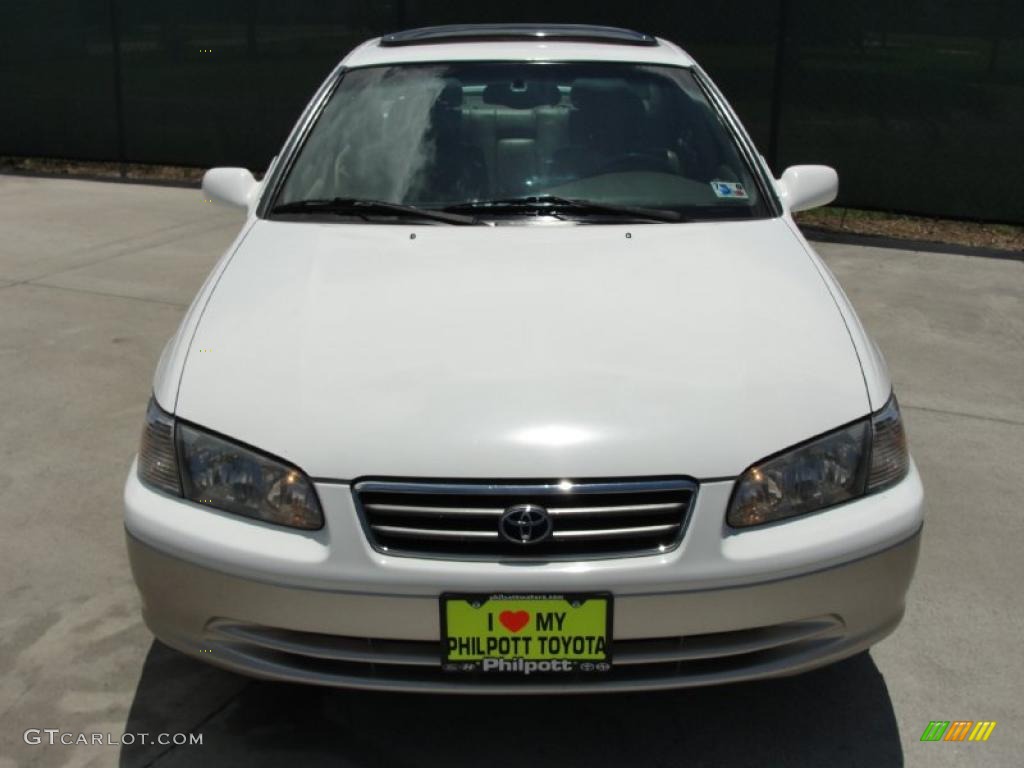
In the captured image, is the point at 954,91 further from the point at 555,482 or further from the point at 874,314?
the point at 555,482

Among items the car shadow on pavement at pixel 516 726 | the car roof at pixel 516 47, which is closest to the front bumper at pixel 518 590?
the car shadow on pavement at pixel 516 726

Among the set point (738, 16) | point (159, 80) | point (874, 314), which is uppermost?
point (738, 16)

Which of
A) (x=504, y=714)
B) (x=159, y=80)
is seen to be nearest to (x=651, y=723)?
(x=504, y=714)

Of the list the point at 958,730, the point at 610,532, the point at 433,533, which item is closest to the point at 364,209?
the point at 433,533

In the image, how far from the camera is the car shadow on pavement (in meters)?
2.70

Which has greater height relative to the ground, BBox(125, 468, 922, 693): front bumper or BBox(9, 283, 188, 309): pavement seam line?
BBox(125, 468, 922, 693): front bumper

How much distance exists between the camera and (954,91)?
822 cm

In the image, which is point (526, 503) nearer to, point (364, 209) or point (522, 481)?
point (522, 481)

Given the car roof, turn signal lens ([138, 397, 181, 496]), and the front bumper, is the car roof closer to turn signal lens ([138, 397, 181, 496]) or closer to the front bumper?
turn signal lens ([138, 397, 181, 496])

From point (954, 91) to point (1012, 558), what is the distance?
549 centimetres

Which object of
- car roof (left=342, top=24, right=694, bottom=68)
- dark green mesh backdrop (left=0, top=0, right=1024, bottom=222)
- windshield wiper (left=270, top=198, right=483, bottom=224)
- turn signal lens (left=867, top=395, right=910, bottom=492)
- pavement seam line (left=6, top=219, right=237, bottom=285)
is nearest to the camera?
turn signal lens (left=867, top=395, right=910, bottom=492)

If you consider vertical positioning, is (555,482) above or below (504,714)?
above

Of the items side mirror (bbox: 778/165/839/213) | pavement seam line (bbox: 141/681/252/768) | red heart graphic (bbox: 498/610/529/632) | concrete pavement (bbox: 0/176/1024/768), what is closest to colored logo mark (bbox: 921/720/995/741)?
concrete pavement (bbox: 0/176/1024/768)

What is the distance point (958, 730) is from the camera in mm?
2816
